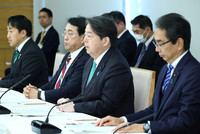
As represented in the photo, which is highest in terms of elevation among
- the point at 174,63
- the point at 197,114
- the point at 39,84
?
the point at 174,63

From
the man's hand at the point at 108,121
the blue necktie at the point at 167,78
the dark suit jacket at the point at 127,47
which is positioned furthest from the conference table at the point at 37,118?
the dark suit jacket at the point at 127,47

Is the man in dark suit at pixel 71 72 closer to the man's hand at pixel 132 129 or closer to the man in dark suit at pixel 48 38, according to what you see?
the man's hand at pixel 132 129

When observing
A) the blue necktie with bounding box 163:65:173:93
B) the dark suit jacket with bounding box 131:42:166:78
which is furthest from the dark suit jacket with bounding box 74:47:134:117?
the dark suit jacket with bounding box 131:42:166:78

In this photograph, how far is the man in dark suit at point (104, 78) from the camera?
255cm

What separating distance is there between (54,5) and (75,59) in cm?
411

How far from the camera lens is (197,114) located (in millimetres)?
2010

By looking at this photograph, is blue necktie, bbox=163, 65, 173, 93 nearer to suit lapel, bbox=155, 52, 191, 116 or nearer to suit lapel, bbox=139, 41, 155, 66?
suit lapel, bbox=155, 52, 191, 116

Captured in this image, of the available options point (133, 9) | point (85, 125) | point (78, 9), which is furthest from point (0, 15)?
point (85, 125)

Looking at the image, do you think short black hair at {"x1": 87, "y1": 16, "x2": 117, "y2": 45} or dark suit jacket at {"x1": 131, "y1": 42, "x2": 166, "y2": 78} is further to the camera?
dark suit jacket at {"x1": 131, "y1": 42, "x2": 166, "y2": 78}

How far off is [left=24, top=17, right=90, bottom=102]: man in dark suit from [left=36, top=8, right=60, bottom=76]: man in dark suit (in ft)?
9.65

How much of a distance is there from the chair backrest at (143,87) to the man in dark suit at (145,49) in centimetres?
168

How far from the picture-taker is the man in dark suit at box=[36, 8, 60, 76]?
6445 millimetres

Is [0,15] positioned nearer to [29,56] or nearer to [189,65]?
[29,56]

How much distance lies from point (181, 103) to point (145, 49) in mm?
2793
